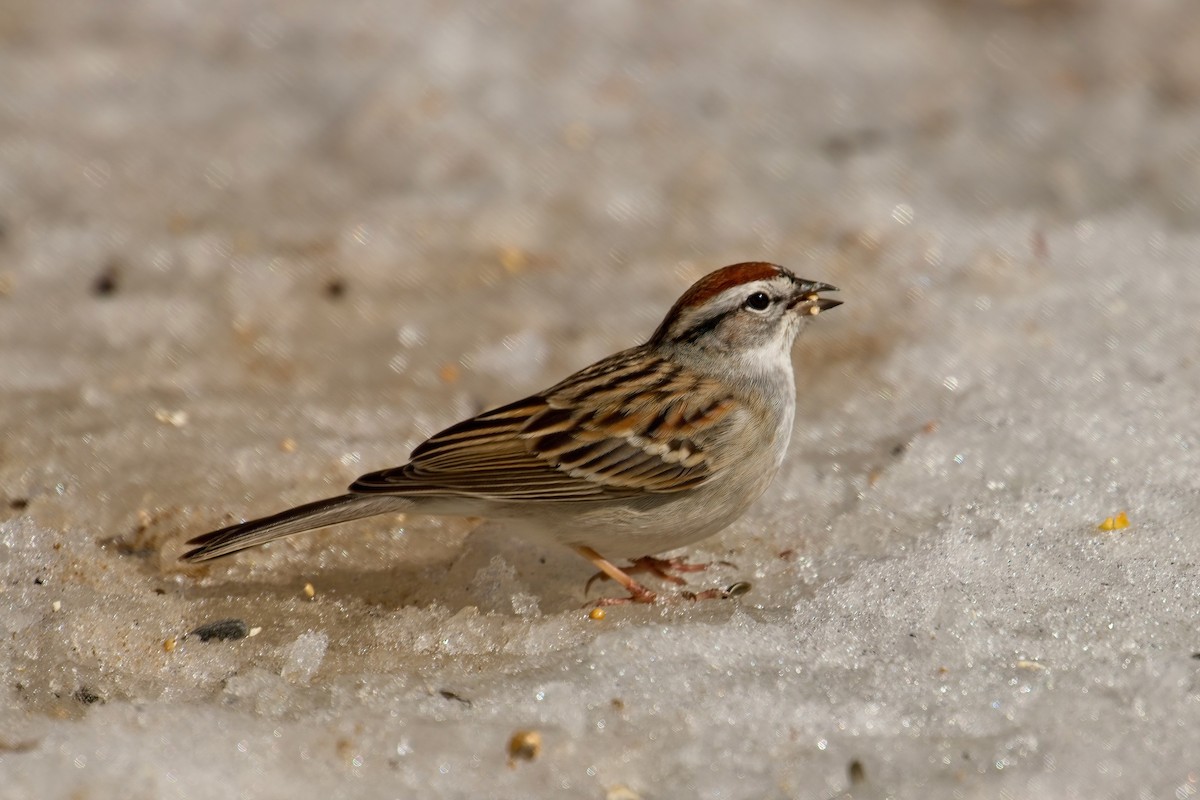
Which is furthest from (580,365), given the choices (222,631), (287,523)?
(222,631)

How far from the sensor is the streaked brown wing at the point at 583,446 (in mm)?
4332

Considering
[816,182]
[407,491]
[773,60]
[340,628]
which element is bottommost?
[340,628]

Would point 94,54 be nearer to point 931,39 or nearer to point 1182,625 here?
point 931,39

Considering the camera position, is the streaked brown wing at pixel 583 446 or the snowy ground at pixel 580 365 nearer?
the snowy ground at pixel 580 365

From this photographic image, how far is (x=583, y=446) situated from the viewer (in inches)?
174

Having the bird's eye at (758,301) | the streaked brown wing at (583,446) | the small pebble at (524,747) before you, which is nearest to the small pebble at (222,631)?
the streaked brown wing at (583,446)

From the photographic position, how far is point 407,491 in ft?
14.1

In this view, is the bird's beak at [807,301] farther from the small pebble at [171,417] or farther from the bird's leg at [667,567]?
the small pebble at [171,417]

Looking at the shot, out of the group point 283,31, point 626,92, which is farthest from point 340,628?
point 283,31

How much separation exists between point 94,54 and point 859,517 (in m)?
5.47

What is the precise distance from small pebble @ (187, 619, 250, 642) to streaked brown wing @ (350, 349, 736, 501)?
0.53 metres

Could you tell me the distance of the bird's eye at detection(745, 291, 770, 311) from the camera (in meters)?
4.61

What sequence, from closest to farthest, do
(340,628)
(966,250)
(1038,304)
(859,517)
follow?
(340,628) → (859,517) → (1038,304) → (966,250)

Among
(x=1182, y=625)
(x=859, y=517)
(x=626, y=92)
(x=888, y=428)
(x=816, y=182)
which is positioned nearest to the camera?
(x=1182, y=625)
